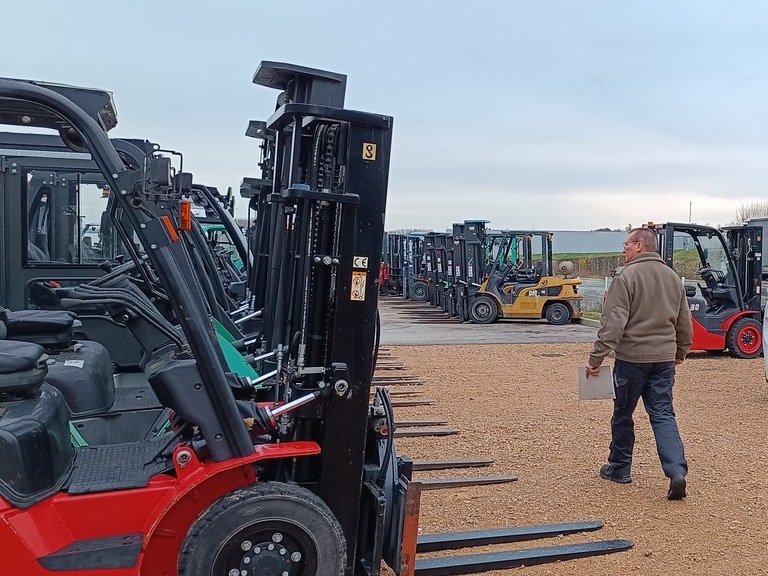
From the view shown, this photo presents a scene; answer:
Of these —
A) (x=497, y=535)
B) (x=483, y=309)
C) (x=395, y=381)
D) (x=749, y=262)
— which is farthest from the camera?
(x=483, y=309)

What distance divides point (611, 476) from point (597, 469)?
31cm

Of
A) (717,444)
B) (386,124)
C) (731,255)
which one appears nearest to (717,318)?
(731,255)

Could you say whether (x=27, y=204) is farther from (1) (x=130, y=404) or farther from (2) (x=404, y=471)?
(2) (x=404, y=471)

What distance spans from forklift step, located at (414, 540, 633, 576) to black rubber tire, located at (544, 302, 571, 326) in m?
14.7

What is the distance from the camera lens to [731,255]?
42.3 feet

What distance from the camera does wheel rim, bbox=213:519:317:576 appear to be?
10.5ft

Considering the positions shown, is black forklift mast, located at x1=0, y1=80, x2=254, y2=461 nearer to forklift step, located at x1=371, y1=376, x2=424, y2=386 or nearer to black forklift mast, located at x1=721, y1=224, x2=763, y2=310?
forklift step, located at x1=371, y1=376, x2=424, y2=386

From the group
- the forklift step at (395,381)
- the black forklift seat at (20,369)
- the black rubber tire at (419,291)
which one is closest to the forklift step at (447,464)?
the black forklift seat at (20,369)

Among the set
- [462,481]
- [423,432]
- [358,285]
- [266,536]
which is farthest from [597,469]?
[266,536]

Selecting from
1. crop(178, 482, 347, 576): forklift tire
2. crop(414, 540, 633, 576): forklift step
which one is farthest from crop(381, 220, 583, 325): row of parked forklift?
crop(178, 482, 347, 576): forklift tire

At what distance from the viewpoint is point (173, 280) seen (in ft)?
10.2

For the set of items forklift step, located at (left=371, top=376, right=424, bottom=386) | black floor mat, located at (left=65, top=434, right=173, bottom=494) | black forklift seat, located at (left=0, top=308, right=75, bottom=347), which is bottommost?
forklift step, located at (left=371, top=376, right=424, bottom=386)

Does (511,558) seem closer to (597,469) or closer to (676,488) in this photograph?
(676,488)

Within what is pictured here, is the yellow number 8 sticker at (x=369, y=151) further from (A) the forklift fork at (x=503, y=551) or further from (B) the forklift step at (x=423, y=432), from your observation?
(B) the forklift step at (x=423, y=432)
